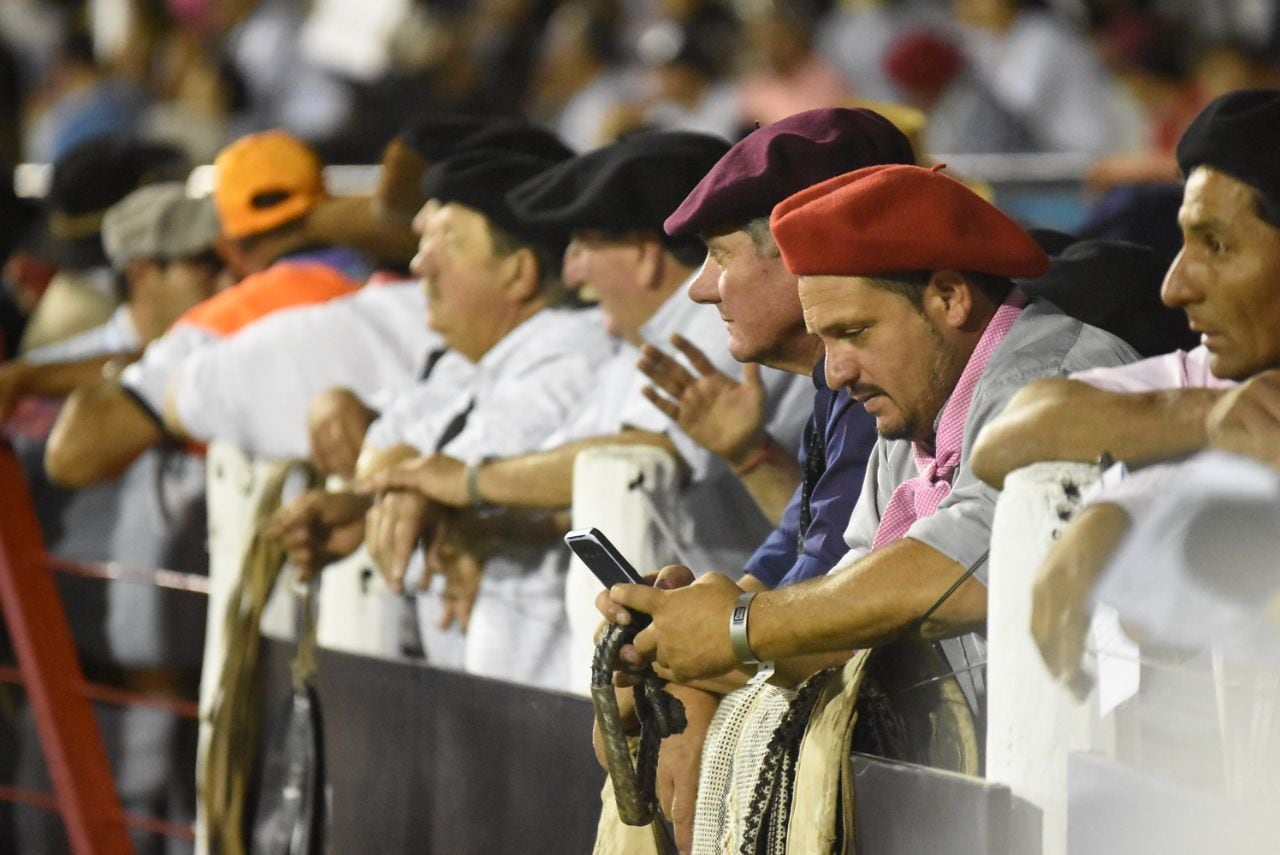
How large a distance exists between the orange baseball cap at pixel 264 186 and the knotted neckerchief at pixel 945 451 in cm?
315

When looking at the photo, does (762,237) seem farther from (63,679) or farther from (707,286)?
(63,679)

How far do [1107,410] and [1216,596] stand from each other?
240 millimetres

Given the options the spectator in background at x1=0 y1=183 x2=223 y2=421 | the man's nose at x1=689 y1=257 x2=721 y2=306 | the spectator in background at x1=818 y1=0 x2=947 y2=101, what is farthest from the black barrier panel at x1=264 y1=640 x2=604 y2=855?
the spectator in background at x1=818 y1=0 x2=947 y2=101

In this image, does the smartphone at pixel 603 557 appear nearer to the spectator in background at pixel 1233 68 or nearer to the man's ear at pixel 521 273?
the man's ear at pixel 521 273

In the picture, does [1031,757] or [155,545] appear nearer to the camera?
[1031,757]

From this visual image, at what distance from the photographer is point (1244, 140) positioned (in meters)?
2.12

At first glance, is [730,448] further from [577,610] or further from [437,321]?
[437,321]

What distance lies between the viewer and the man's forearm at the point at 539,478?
349 centimetres

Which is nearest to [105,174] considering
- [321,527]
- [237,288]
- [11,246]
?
[11,246]

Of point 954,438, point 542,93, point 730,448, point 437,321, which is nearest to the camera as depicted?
point 954,438

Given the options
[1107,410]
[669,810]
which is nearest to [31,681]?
[669,810]

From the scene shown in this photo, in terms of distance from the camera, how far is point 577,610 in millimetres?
3293

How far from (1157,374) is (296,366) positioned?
2.80m

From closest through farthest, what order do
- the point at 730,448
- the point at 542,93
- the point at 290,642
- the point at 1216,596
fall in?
1. the point at 1216,596
2. the point at 730,448
3. the point at 290,642
4. the point at 542,93
